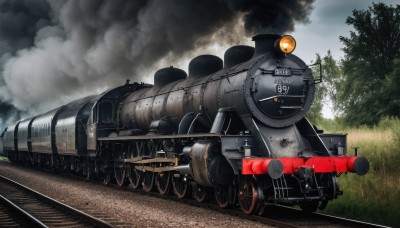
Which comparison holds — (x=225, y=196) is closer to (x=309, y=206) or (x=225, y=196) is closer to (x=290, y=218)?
(x=290, y=218)

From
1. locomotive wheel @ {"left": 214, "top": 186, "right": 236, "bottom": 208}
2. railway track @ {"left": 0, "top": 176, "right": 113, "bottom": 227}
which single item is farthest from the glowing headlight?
railway track @ {"left": 0, "top": 176, "right": 113, "bottom": 227}

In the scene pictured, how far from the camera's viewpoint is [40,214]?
9766 mm

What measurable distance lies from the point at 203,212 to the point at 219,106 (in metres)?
2.24

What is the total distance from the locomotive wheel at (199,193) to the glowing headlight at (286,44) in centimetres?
349

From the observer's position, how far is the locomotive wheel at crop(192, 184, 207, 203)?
35.3ft

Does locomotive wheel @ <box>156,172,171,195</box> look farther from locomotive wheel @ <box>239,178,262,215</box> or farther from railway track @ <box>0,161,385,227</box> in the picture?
locomotive wheel @ <box>239,178,262,215</box>

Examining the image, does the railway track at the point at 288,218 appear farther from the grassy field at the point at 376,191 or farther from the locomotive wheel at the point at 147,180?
the locomotive wheel at the point at 147,180

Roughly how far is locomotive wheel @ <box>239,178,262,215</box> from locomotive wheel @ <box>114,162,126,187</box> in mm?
6777

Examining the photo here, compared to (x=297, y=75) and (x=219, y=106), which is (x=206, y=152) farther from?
(x=297, y=75)

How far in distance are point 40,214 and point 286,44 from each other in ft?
19.5

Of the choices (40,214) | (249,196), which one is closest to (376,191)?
(249,196)

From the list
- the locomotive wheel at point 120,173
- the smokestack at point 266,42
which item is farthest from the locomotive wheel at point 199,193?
the locomotive wheel at point 120,173

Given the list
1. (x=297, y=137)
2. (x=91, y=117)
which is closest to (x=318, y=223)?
(x=297, y=137)

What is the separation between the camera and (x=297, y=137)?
9.70 metres
